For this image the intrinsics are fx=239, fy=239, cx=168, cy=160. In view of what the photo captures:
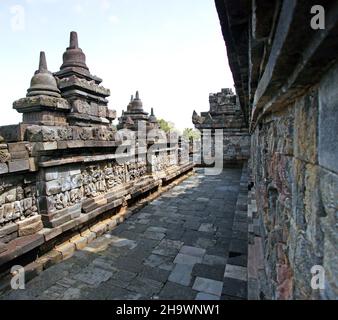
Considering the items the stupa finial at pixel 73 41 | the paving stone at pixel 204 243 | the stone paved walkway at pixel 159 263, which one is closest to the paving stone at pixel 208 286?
the stone paved walkway at pixel 159 263

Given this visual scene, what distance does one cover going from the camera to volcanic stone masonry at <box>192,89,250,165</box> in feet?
47.2

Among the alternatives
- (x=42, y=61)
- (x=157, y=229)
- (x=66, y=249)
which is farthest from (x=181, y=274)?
(x=42, y=61)

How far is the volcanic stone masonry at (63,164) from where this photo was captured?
3430mm

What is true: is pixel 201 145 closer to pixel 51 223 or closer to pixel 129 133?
pixel 129 133

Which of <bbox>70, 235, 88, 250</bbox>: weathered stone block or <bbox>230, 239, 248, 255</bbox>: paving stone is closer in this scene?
<bbox>230, 239, 248, 255</bbox>: paving stone

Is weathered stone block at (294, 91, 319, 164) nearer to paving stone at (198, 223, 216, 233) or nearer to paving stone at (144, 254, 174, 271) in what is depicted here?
paving stone at (144, 254, 174, 271)

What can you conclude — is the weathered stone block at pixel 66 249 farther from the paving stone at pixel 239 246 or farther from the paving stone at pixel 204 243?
the paving stone at pixel 239 246

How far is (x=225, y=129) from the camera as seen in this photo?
14.8 metres

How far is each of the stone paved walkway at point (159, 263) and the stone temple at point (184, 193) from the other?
0.08 feet

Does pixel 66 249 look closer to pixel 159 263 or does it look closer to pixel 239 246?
pixel 159 263

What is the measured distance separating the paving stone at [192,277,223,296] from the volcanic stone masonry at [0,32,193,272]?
2335 millimetres

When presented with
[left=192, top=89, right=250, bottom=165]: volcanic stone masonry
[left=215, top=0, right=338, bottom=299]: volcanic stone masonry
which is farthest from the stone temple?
[left=192, top=89, right=250, bottom=165]: volcanic stone masonry
